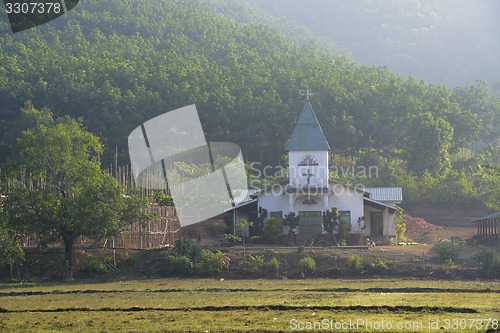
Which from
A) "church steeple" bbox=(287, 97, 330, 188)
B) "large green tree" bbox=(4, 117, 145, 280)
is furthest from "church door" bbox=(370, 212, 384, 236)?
"large green tree" bbox=(4, 117, 145, 280)

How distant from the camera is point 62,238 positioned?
37500 mm

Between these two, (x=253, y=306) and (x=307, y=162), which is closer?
(x=253, y=306)

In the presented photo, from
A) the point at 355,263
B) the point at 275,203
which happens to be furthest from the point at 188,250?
the point at 275,203

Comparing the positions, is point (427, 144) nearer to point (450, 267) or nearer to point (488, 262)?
point (450, 267)

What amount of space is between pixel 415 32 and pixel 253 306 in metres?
157

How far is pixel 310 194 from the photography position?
1869 inches

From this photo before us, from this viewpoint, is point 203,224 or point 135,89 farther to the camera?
point 135,89

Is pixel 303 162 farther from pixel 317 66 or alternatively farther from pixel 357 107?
pixel 317 66

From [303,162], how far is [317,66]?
44.3 meters

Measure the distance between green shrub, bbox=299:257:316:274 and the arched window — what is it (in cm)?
1137

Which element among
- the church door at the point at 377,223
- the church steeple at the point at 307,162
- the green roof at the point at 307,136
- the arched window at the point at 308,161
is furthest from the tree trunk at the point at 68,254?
the church door at the point at 377,223

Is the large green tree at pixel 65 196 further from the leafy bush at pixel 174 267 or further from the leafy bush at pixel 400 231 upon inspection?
the leafy bush at pixel 400 231

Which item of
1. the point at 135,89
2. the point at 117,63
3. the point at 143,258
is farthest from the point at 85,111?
the point at 143,258

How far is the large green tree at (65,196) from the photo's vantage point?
117 ft
